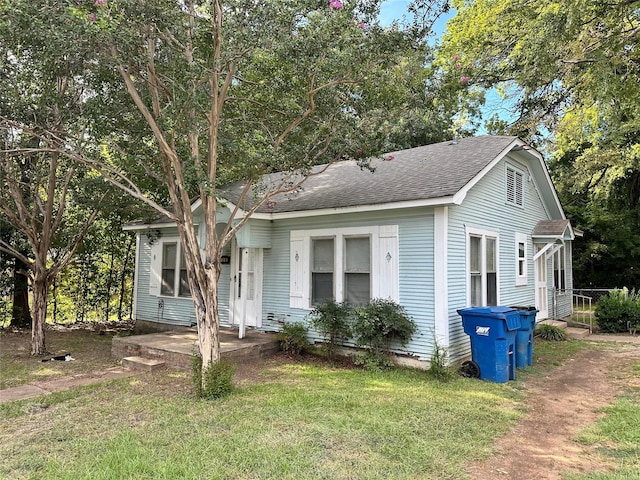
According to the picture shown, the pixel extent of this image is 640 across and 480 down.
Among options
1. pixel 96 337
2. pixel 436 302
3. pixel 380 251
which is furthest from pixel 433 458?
pixel 96 337

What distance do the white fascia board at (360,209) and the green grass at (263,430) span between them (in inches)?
110

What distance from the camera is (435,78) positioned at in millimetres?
11938

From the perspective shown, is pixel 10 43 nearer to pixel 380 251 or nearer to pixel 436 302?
pixel 380 251

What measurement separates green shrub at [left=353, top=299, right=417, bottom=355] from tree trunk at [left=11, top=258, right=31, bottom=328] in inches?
419

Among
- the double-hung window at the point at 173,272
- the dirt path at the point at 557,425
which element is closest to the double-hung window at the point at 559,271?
the dirt path at the point at 557,425

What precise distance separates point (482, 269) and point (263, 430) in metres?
5.62

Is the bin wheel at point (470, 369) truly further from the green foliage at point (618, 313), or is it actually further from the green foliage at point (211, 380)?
the green foliage at point (618, 313)

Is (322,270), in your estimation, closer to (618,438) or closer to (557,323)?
(618,438)

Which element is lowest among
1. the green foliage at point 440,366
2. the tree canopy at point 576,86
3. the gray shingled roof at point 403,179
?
the green foliage at point 440,366

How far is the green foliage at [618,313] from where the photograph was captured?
11.5 meters

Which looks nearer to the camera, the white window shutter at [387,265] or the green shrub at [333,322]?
the white window shutter at [387,265]

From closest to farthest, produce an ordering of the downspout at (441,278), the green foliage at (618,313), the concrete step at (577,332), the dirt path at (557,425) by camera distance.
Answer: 1. the dirt path at (557,425)
2. the downspout at (441,278)
3. the concrete step at (577,332)
4. the green foliage at (618,313)

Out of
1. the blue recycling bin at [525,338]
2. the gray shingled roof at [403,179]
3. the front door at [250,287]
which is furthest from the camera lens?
the front door at [250,287]

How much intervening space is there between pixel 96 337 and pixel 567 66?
493 inches
